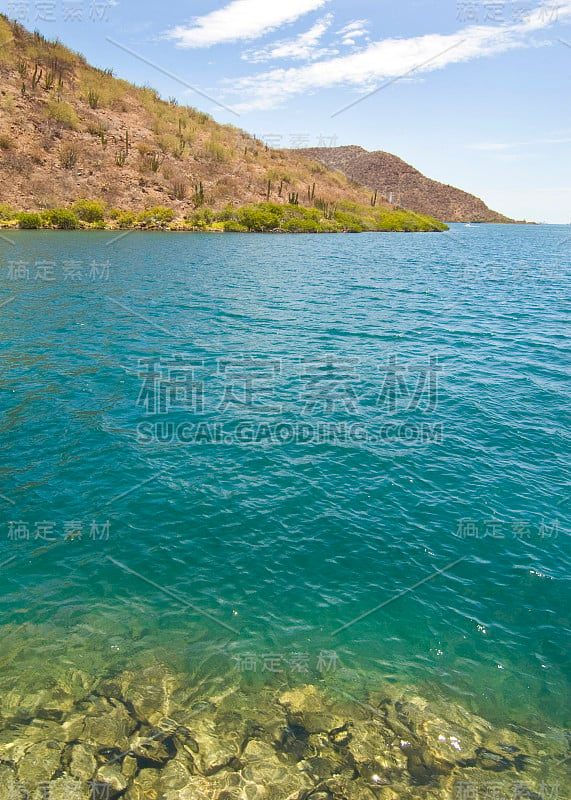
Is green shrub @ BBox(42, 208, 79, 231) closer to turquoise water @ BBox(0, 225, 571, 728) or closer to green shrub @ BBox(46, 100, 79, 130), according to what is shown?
green shrub @ BBox(46, 100, 79, 130)

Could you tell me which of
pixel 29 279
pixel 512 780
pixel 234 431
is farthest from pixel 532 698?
pixel 29 279

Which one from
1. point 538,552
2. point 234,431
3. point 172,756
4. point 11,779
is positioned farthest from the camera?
point 234,431

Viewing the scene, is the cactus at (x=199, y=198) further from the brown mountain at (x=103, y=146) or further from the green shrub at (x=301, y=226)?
the green shrub at (x=301, y=226)

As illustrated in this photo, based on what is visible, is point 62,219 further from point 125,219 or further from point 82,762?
point 82,762

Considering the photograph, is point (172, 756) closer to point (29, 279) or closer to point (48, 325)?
point (48, 325)

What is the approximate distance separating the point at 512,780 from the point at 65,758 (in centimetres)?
600

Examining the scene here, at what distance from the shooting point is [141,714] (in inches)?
283

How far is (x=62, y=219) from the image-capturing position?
245 ft

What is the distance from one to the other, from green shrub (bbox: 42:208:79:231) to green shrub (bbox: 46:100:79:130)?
33481 mm

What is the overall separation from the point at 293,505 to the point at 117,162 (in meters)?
106

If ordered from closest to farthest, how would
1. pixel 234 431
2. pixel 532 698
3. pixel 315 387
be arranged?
pixel 532 698
pixel 234 431
pixel 315 387

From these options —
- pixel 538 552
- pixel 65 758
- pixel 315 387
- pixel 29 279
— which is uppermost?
pixel 29 279

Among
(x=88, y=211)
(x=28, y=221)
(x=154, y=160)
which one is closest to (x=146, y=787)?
(x=28, y=221)

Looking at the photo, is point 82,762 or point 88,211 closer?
point 82,762
